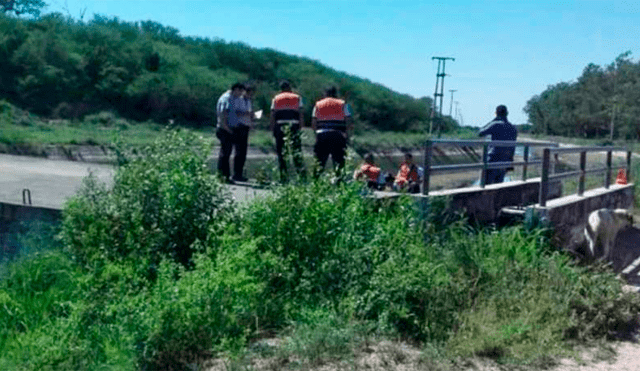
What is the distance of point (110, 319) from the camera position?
7.57m

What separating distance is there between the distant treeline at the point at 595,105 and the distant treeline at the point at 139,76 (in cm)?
978

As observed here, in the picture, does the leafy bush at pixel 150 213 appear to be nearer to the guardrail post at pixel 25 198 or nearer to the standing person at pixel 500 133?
the guardrail post at pixel 25 198

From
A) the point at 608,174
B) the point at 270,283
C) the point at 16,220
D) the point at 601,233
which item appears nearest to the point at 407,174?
the point at 601,233

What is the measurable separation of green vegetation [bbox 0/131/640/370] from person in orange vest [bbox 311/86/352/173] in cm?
264

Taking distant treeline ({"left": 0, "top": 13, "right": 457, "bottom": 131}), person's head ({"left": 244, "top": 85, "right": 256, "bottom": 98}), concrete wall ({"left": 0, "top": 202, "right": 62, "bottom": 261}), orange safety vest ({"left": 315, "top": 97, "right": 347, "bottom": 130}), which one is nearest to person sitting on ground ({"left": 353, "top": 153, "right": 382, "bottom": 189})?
orange safety vest ({"left": 315, "top": 97, "right": 347, "bottom": 130})

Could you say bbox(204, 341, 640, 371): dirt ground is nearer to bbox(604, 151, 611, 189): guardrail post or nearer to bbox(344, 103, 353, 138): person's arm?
bbox(344, 103, 353, 138): person's arm

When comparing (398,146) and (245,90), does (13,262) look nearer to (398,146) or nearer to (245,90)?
(245,90)

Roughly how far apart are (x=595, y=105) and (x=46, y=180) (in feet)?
191

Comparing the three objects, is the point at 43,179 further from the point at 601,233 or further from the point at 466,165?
the point at 601,233

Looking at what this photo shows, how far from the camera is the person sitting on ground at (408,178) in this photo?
1214 cm

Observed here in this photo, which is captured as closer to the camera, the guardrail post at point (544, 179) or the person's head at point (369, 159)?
the guardrail post at point (544, 179)

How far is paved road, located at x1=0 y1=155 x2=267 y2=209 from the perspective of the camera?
11852 millimetres

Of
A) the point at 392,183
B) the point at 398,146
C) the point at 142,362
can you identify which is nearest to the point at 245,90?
the point at 392,183

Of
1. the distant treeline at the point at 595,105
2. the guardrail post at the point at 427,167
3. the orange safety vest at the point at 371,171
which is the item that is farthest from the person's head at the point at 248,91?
the distant treeline at the point at 595,105
